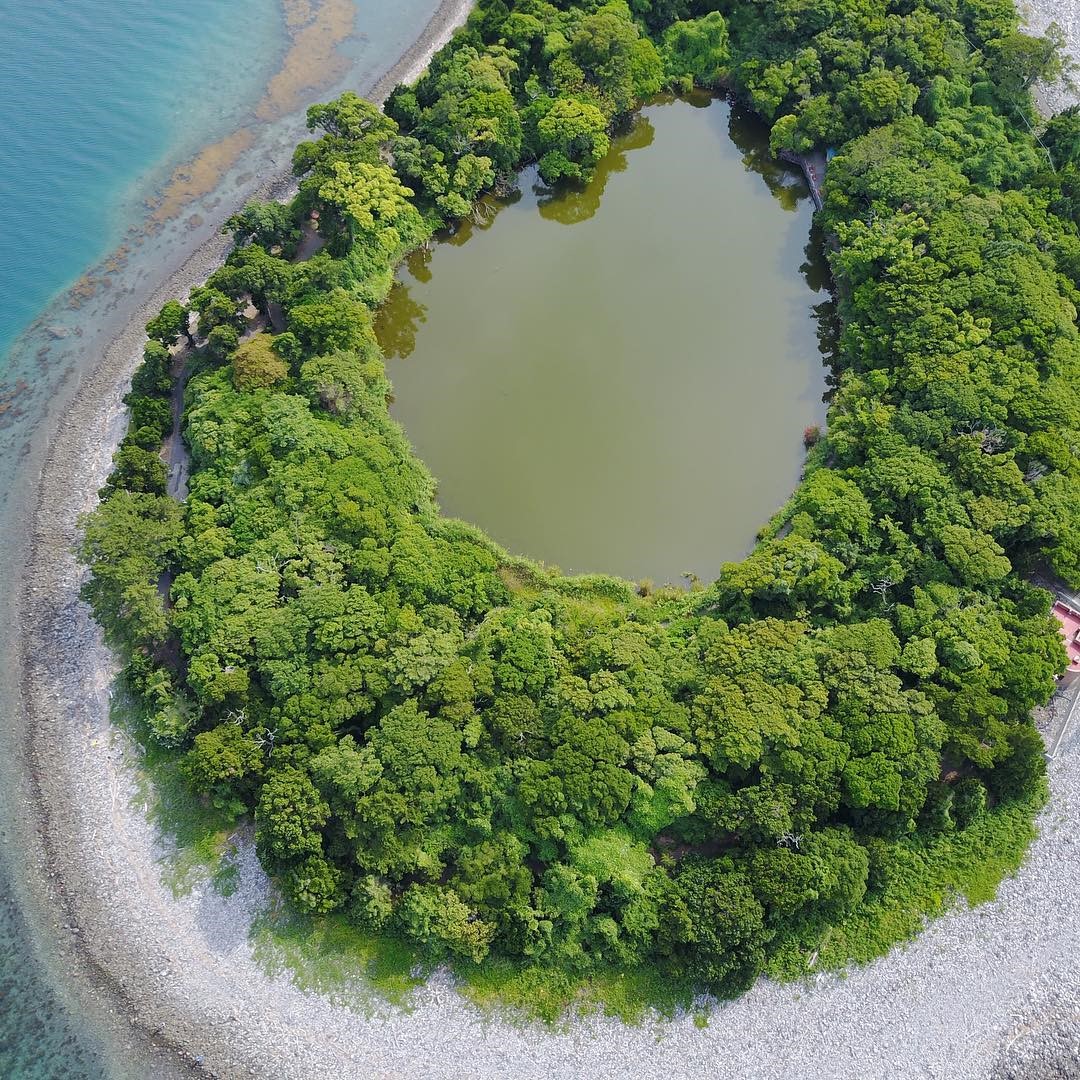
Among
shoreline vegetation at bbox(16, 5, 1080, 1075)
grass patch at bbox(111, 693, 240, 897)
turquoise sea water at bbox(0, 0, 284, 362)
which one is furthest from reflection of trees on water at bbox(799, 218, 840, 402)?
turquoise sea water at bbox(0, 0, 284, 362)

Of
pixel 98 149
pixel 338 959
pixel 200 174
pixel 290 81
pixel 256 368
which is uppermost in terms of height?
pixel 290 81

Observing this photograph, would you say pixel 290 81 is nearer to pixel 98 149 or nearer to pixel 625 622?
pixel 98 149

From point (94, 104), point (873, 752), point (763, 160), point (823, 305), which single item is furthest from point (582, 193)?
point (873, 752)

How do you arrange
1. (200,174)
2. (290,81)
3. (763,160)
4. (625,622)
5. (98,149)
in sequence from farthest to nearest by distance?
1. (290,81)
2. (763,160)
3. (98,149)
4. (200,174)
5. (625,622)

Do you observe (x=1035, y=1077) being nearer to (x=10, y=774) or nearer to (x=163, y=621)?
(x=163, y=621)

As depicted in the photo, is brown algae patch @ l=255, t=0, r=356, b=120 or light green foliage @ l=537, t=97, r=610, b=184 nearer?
light green foliage @ l=537, t=97, r=610, b=184

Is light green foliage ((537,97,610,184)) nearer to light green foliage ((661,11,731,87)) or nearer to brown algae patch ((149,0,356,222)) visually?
light green foliage ((661,11,731,87))

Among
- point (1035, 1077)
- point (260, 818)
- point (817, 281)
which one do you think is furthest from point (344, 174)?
point (1035, 1077)
